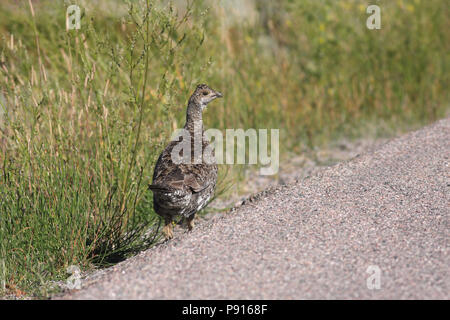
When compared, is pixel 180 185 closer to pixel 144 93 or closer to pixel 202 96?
pixel 144 93

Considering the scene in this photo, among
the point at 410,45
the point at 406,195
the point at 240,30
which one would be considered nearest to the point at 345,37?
the point at 410,45

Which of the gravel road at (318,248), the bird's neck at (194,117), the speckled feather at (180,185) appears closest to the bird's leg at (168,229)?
the speckled feather at (180,185)

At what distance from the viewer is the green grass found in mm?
4285

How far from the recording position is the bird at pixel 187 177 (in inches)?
177

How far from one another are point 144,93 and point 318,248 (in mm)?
1558

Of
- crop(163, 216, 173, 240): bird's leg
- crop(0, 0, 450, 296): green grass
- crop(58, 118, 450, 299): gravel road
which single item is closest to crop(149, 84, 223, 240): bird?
crop(163, 216, 173, 240): bird's leg

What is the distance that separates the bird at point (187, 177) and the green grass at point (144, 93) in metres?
0.17

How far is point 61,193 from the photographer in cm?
427

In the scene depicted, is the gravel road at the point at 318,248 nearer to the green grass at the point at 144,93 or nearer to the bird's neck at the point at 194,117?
the green grass at the point at 144,93

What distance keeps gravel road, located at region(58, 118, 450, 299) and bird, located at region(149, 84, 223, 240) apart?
410 mm

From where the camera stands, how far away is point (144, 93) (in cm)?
402

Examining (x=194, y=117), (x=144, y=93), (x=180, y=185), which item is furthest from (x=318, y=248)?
(x=194, y=117)
